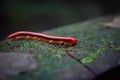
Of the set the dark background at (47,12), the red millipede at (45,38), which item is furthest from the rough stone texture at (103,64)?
the dark background at (47,12)

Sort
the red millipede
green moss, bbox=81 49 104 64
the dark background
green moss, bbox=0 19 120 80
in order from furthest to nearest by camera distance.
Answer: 1. the dark background
2. the red millipede
3. green moss, bbox=81 49 104 64
4. green moss, bbox=0 19 120 80

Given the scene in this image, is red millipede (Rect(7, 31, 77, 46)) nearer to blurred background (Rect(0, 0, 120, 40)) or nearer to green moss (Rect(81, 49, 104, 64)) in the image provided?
green moss (Rect(81, 49, 104, 64))

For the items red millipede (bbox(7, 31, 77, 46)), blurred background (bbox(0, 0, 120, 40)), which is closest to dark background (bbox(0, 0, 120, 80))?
blurred background (bbox(0, 0, 120, 40))

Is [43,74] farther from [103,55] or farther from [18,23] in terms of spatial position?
[18,23]

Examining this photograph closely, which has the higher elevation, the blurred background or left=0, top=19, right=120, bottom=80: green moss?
the blurred background

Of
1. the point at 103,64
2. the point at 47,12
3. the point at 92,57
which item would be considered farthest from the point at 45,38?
the point at 47,12

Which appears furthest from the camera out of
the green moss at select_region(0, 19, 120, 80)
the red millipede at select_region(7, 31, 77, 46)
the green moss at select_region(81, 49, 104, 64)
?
the red millipede at select_region(7, 31, 77, 46)

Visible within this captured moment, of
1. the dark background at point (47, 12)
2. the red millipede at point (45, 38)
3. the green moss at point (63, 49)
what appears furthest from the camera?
the dark background at point (47, 12)

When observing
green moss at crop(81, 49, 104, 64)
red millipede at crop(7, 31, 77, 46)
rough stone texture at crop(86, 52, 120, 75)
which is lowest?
rough stone texture at crop(86, 52, 120, 75)

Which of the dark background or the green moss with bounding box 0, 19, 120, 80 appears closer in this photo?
the green moss with bounding box 0, 19, 120, 80

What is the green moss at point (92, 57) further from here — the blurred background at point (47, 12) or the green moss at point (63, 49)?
the blurred background at point (47, 12)
